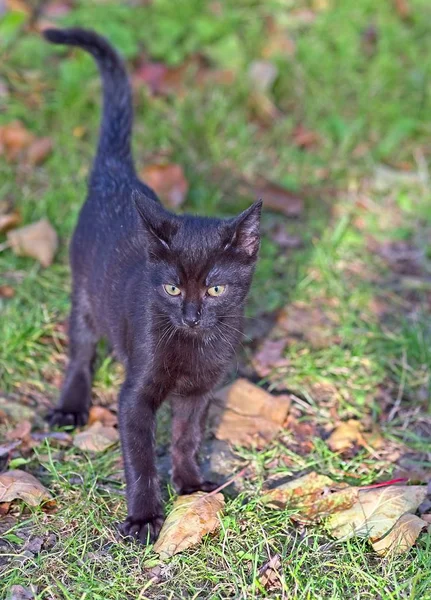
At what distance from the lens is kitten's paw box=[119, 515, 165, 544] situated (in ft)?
10.0

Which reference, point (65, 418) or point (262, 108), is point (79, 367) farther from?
point (262, 108)

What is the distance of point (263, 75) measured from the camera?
6039mm

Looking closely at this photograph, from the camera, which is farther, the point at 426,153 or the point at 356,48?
the point at 356,48

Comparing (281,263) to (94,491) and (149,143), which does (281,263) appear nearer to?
(149,143)

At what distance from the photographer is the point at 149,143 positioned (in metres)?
5.53

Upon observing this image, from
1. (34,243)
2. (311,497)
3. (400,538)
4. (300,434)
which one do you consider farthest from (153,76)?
(400,538)

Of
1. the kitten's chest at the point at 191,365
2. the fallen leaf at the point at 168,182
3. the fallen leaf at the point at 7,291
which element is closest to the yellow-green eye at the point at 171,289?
the kitten's chest at the point at 191,365

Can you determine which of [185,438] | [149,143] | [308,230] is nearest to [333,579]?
[185,438]

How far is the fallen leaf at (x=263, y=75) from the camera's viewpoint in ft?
19.8

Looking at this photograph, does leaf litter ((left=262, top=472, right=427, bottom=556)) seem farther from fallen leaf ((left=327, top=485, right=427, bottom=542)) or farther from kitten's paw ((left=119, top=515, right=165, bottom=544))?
kitten's paw ((left=119, top=515, right=165, bottom=544))

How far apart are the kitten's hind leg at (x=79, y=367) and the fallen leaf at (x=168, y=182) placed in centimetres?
125

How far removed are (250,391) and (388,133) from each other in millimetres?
2789

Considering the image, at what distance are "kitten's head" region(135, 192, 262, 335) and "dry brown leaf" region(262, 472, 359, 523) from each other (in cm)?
72

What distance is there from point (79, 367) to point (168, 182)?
1.56 m
